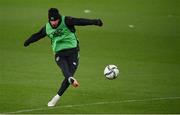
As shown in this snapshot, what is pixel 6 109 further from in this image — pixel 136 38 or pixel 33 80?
pixel 136 38

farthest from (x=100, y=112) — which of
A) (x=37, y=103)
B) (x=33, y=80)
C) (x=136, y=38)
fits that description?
(x=136, y=38)

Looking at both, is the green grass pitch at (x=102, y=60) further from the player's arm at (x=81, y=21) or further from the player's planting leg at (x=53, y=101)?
the player's arm at (x=81, y=21)

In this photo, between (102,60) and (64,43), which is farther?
(102,60)

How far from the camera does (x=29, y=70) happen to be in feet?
87.4

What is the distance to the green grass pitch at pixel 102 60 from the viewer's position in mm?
20812

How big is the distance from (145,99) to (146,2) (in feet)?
102

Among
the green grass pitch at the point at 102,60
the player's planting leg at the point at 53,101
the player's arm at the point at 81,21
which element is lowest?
the green grass pitch at the point at 102,60

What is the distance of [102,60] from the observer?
29.7 meters

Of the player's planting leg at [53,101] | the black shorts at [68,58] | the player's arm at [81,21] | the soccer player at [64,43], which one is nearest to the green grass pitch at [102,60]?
the player's planting leg at [53,101]

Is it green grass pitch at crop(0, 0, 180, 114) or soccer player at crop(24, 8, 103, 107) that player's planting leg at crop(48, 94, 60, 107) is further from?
green grass pitch at crop(0, 0, 180, 114)

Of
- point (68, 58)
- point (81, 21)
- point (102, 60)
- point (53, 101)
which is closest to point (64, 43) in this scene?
point (68, 58)

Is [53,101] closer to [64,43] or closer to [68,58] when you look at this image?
[68,58]

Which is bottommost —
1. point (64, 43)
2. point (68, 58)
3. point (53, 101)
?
point (53, 101)

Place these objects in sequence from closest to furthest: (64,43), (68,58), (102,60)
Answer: (64,43) → (68,58) → (102,60)
